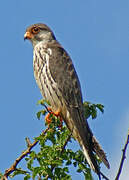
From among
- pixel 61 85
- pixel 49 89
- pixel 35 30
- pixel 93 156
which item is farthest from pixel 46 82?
pixel 93 156

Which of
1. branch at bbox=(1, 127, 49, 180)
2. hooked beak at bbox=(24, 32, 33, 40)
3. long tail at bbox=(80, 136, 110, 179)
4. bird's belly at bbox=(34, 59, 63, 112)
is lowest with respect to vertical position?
branch at bbox=(1, 127, 49, 180)

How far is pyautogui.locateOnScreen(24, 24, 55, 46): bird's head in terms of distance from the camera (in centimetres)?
785

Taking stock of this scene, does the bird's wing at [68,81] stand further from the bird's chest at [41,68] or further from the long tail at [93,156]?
the long tail at [93,156]

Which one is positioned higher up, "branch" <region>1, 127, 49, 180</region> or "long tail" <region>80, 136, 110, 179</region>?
"long tail" <region>80, 136, 110, 179</region>

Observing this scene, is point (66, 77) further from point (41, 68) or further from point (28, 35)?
point (28, 35)

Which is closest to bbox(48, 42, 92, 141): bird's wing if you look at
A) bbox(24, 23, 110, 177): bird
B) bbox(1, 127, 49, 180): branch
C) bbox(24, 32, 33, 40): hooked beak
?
bbox(24, 23, 110, 177): bird

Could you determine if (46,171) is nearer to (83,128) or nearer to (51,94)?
(83,128)

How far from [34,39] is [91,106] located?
3.35m

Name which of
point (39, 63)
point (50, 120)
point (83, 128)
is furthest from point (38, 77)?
point (50, 120)

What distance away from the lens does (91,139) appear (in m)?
5.73

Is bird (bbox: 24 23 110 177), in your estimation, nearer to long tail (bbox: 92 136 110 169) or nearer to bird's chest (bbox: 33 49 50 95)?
bird's chest (bbox: 33 49 50 95)

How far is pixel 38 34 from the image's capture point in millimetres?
7957

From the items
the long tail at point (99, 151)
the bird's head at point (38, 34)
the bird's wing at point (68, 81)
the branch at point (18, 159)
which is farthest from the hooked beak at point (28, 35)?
the branch at point (18, 159)

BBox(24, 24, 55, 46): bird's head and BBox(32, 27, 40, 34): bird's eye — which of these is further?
BBox(32, 27, 40, 34): bird's eye
